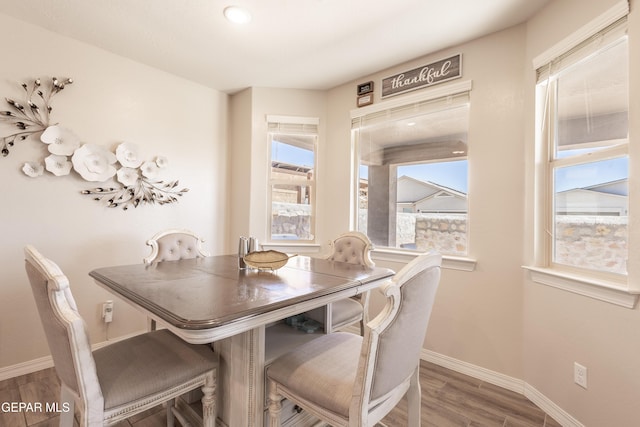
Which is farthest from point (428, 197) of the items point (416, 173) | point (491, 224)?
point (491, 224)

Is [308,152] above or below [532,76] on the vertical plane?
below

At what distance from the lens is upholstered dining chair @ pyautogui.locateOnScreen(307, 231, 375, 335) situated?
72.6 inches

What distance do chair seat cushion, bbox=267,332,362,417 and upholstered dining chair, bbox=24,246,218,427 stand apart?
13.3 inches

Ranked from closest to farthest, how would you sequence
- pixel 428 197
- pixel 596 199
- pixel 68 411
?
1. pixel 68 411
2. pixel 596 199
3. pixel 428 197

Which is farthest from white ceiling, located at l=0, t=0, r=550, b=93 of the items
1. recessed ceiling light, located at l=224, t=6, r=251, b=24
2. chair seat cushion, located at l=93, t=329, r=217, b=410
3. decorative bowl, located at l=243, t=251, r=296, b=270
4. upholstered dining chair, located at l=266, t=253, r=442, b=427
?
chair seat cushion, located at l=93, t=329, r=217, b=410

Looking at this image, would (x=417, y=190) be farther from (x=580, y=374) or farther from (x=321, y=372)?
(x=321, y=372)

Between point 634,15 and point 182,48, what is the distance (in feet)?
9.86

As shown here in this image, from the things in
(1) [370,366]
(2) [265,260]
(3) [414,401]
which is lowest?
(3) [414,401]

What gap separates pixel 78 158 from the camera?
2365 mm

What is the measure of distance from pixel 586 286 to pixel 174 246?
2772 millimetres

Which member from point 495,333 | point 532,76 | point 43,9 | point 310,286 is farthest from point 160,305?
point 532,76

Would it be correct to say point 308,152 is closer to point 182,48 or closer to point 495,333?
point 182,48

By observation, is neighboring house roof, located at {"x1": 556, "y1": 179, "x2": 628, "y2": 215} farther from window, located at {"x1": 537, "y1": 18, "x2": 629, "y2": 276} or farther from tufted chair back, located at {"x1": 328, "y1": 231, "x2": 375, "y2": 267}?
tufted chair back, located at {"x1": 328, "y1": 231, "x2": 375, "y2": 267}

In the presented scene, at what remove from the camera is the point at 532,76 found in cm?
204
